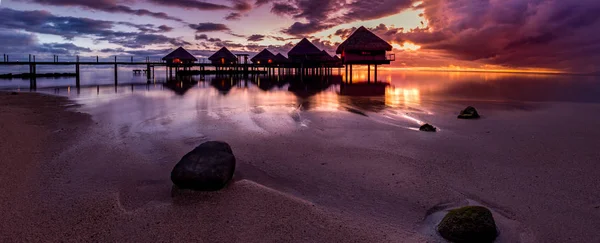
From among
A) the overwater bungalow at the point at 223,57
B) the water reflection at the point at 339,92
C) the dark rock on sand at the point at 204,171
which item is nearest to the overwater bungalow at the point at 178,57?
the overwater bungalow at the point at 223,57

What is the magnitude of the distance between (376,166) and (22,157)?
6.49 metres

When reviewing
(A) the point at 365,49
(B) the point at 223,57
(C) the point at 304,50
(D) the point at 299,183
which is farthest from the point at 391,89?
(B) the point at 223,57

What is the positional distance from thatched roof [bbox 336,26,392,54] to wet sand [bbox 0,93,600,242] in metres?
25.8

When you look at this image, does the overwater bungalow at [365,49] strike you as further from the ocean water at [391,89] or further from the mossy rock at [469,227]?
the mossy rock at [469,227]

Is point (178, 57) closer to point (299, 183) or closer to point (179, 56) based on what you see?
point (179, 56)

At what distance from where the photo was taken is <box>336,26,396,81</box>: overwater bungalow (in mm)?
35188

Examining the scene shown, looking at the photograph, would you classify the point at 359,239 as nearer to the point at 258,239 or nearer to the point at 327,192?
the point at 258,239

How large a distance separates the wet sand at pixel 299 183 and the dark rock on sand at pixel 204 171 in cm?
18

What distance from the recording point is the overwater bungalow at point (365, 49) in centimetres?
3519

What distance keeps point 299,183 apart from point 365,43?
31837mm

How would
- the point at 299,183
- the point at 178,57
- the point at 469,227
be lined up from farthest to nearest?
the point at 178,57 → the point at 299,183 → the point at 469,227

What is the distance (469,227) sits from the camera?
377 cm

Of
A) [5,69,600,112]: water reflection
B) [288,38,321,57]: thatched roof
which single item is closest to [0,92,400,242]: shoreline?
[5,69,600,112]: water reflection

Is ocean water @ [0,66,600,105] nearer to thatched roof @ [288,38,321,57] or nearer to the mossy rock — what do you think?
thatched roof @ [288,38,321,57]
